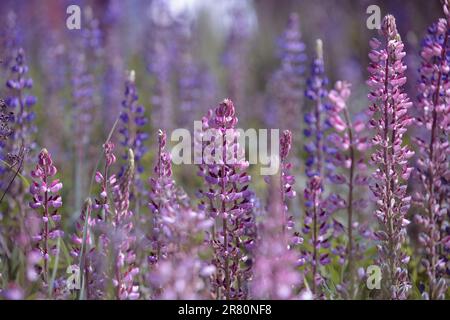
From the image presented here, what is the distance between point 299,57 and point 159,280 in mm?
4038

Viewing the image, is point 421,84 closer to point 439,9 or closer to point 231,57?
point 439,9

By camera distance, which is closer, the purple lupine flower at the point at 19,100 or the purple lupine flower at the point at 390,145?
the purple lupine flower at the point at 390,145

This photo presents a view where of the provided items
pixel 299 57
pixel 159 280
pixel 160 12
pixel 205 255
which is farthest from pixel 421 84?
pixel 160 12

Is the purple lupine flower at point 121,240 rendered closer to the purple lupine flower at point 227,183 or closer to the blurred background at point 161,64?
the purple lupine flower at point 227,183

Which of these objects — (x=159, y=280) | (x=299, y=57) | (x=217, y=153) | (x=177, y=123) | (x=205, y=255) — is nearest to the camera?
(x=159, y=280)

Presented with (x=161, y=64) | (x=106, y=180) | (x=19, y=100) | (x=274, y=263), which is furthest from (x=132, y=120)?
(x=161, y=64)

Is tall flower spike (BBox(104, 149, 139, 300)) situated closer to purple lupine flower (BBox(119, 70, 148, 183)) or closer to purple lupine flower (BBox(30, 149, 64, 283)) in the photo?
purple lupine flower (BBox(30, 149, 64, 283))

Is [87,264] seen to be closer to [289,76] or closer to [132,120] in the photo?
[132,120]

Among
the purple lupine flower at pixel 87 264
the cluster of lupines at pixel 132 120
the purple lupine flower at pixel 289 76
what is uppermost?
the purple lupine flower at pixel 289 76

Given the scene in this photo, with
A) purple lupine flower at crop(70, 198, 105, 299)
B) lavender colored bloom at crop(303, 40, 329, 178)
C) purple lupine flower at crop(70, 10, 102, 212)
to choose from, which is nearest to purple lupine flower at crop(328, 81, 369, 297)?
lavender colored bloom at crop(303, 40, 329, 178)

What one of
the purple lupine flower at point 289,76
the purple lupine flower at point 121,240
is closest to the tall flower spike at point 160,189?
the purple lupine flower at point 121,240

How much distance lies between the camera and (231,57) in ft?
26.8

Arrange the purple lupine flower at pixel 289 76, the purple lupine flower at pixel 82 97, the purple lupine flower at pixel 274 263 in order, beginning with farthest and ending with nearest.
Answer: the purple lupine flower at pixel 289 76 < the purple lupine flower at pixel 82 97 < the purple lupine flower at pixel 274 263
